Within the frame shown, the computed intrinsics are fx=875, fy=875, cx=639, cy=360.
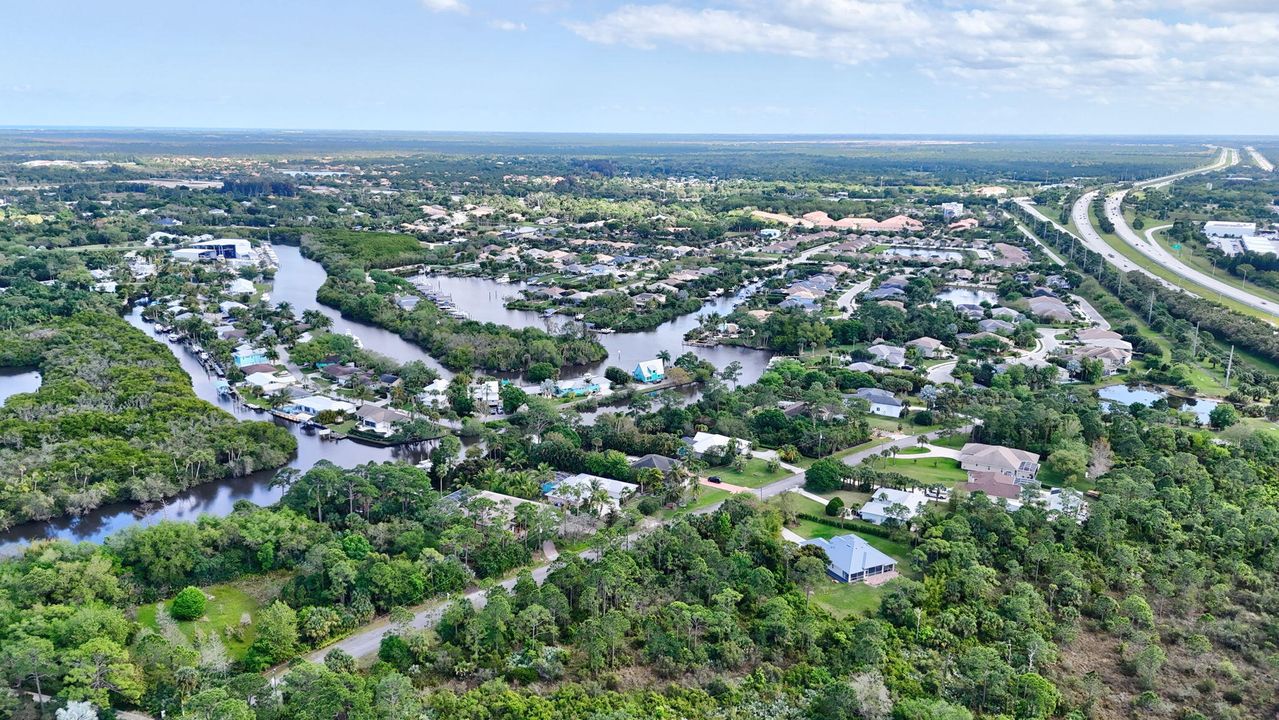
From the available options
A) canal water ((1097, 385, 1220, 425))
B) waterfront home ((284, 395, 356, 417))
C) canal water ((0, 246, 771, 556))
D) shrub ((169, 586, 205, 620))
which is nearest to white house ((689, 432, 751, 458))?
canal water ((0, 246, 771, 556))

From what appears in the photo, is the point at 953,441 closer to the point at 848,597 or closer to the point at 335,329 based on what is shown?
the point at 848,597

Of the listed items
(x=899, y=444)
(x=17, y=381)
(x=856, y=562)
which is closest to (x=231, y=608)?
(x=856, y=562)

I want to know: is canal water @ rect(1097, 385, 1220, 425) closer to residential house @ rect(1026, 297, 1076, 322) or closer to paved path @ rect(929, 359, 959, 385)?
paved path @ rect(929, 359, 959, 385)

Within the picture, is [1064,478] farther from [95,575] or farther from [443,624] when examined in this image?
[95,575]

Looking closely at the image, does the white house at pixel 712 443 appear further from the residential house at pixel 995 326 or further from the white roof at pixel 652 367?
the residential house at pixel 995 326

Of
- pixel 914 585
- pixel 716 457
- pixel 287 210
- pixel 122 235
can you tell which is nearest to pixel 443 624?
pixel 914 585
